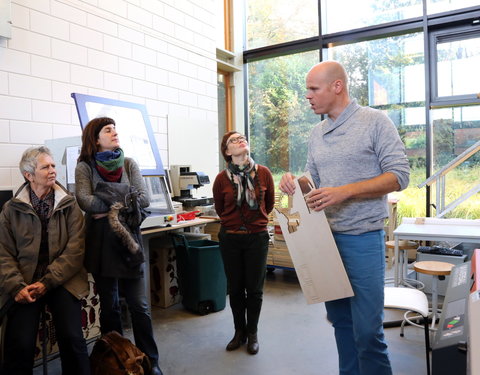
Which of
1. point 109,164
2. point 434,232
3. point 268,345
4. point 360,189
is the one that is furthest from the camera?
point 434,232

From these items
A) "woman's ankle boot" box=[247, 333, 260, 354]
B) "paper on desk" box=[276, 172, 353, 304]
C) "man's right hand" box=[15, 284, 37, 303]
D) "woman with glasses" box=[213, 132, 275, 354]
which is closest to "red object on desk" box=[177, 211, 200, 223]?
"woman with glasses" box=[213, 132, 275, 354]

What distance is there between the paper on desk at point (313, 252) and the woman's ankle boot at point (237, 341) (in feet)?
3.91

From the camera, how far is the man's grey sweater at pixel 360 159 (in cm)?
147

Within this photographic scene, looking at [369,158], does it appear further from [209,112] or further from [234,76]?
[234,76]

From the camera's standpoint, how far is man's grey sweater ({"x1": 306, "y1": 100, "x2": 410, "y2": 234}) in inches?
57.7

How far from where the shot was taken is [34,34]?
303cm

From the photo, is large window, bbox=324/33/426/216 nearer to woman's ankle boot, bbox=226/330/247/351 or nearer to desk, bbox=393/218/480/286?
desk, bbox=393/218/480/286

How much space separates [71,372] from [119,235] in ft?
2.39

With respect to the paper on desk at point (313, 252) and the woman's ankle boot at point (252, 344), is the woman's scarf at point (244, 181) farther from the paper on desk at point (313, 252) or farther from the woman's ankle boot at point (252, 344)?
the paper on desk at point (313, 252)

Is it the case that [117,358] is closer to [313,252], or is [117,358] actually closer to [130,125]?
[313,252]

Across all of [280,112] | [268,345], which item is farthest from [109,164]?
[280,112]

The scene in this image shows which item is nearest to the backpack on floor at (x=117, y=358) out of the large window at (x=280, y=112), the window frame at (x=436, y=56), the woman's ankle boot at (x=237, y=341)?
the woman's ankle boot at (x=237, y=341)

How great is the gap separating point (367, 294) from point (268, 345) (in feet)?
4.54

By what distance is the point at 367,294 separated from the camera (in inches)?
60.2
